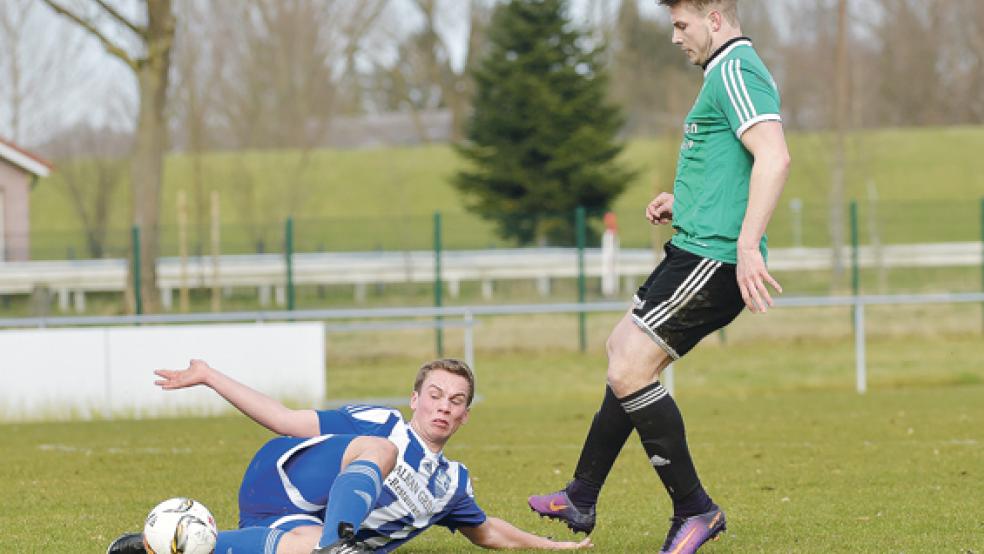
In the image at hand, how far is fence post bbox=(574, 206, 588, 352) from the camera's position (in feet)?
69.5

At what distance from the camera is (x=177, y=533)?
194 inches

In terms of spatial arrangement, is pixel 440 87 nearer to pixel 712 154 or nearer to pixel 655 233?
pixel 655 233

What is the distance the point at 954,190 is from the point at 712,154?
5257cm

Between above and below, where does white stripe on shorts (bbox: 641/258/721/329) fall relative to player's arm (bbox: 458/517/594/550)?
above

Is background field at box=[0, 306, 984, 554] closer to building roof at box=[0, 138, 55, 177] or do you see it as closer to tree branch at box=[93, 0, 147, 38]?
tree branch at box=[93, 0, 147, 38]

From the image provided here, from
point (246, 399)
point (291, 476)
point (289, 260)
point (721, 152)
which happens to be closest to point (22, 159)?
point (289, 260)

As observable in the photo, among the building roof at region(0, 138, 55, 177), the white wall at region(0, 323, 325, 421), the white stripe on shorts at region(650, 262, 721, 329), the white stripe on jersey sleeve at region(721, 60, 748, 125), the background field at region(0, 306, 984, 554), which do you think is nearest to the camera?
the white stripe on jersey sleeve at region(721, 60, 748, 125)

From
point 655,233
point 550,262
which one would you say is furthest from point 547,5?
point 550,262

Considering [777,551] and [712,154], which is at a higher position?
[712,154]

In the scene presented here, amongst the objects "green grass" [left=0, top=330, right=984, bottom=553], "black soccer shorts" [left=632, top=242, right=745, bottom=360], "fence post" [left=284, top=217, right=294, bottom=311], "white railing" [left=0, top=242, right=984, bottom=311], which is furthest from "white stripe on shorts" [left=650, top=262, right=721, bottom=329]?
"white railing" [left=0, top=242, right=984, bottom=311]

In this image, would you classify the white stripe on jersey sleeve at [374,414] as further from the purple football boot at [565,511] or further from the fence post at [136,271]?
the fence post at [136,271]

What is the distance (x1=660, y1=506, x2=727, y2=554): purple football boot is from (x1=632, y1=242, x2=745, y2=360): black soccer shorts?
24.8 inches

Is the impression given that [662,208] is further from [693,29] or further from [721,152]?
[693,29]

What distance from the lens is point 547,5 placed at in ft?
120
